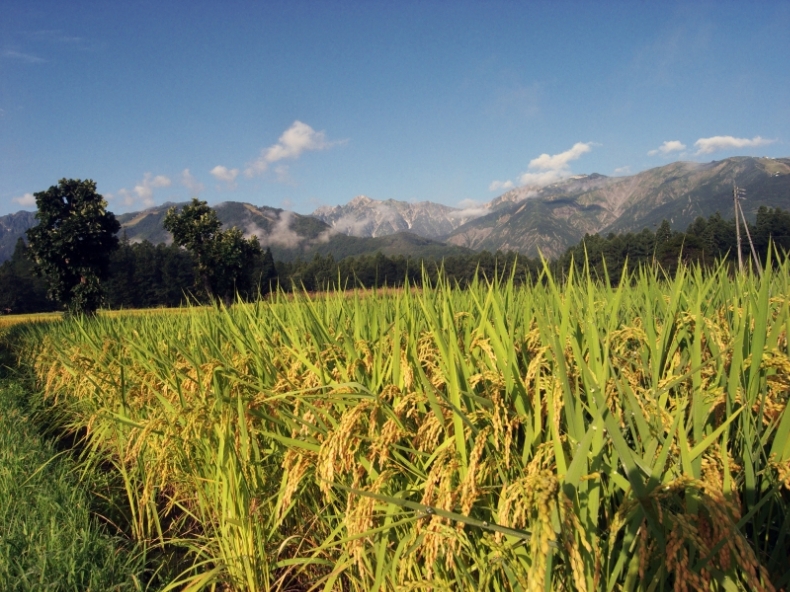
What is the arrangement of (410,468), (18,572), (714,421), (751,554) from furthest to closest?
(18,572) → (410,468) → (714,421) → (751,554)

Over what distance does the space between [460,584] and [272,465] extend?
3.69ft

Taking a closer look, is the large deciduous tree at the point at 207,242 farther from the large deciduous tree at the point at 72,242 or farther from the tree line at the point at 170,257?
the large deciduous tree at the point at 72,242

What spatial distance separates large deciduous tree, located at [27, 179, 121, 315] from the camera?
31.9m

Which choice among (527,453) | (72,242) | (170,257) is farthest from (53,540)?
(170,257)

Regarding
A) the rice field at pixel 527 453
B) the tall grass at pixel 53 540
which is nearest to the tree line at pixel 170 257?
the rice field at pixel 527 453

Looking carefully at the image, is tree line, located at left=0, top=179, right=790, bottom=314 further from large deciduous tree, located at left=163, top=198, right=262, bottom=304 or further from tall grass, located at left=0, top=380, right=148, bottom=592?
tall grass, located at left=0, top=380, right=148, bottom=592

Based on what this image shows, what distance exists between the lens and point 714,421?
1.43 meters

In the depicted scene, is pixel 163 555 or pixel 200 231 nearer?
pixel 163 555

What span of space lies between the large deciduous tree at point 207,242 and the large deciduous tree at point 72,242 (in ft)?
36.5

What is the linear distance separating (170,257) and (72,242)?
51.1 metres

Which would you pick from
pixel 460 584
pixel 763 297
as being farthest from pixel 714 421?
pixel 460 584

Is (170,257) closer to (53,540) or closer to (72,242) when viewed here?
(72,242)

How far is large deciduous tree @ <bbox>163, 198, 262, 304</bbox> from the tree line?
95 mm

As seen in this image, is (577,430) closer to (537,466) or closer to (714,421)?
(537,466)
